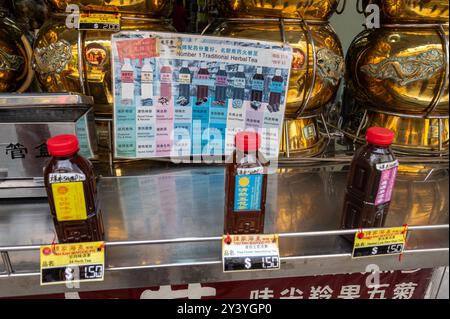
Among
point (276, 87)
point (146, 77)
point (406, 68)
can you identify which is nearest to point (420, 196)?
point (406, 68)

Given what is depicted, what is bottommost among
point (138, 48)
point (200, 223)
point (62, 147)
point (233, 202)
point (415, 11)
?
point (200, 223)

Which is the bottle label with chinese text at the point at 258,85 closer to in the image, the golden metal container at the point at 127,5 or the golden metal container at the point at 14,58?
the golden metal container at the point at 127,5

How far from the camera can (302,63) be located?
0.96 meters

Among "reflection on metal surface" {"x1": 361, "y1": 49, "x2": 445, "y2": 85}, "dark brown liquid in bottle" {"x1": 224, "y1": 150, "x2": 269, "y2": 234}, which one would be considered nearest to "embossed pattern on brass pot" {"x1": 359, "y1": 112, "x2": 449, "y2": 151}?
"reflection on metal surface" {"x1": 361, "y1": 49, "x2": 445, "y2": 85}

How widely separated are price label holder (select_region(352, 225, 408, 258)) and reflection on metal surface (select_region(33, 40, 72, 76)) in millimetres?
754

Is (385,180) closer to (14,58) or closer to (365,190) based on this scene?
(365,190)

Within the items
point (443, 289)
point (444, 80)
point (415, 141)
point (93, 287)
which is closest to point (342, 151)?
point (415, 141)

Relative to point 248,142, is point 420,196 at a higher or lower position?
lower

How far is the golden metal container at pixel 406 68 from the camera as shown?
966 mm

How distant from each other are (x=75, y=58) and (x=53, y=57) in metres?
0.06

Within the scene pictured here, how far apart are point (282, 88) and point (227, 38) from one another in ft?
0.60

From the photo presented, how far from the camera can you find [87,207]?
0.66 metres

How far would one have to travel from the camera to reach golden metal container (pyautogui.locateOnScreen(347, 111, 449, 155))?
1071 millimetres
